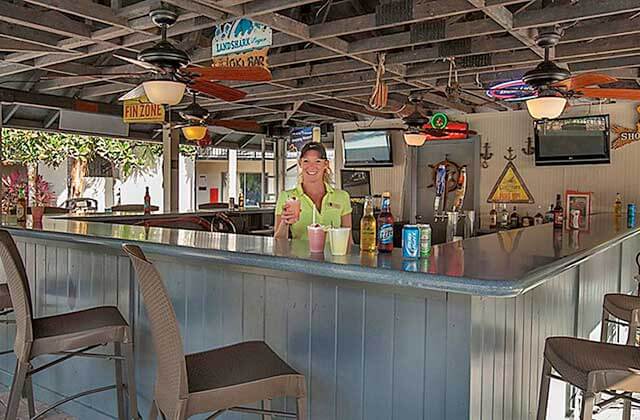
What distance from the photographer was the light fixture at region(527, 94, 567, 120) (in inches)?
145

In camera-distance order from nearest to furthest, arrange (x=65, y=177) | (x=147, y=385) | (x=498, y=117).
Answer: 1. (x=147, y=385)
2. (x=498, y=117)
3. (x=65, y=177)

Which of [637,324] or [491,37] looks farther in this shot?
[491,37]

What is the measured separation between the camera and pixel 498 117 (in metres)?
7.06

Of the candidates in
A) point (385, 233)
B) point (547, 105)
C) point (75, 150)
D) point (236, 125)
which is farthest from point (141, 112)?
point (75, 150)

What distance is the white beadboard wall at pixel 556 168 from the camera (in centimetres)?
624

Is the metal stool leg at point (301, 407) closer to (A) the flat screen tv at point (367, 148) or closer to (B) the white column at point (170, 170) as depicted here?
(A) the flat screen tv at point (367, 148)

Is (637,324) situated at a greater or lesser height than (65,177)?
lesser

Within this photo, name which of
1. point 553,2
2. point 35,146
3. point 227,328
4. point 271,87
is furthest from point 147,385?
point 35,146

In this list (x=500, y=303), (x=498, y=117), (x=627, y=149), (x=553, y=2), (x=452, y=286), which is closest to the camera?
(x=452, y=286)

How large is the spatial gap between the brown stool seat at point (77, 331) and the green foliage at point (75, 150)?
31.7ft

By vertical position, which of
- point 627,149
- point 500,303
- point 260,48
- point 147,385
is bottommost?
point 147,385

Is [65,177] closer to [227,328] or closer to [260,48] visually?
[260,48]

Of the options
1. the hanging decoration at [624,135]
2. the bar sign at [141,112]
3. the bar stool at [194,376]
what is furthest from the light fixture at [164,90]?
the hanging decoration at [624,135]

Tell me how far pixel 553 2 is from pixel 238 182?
15.0 m
